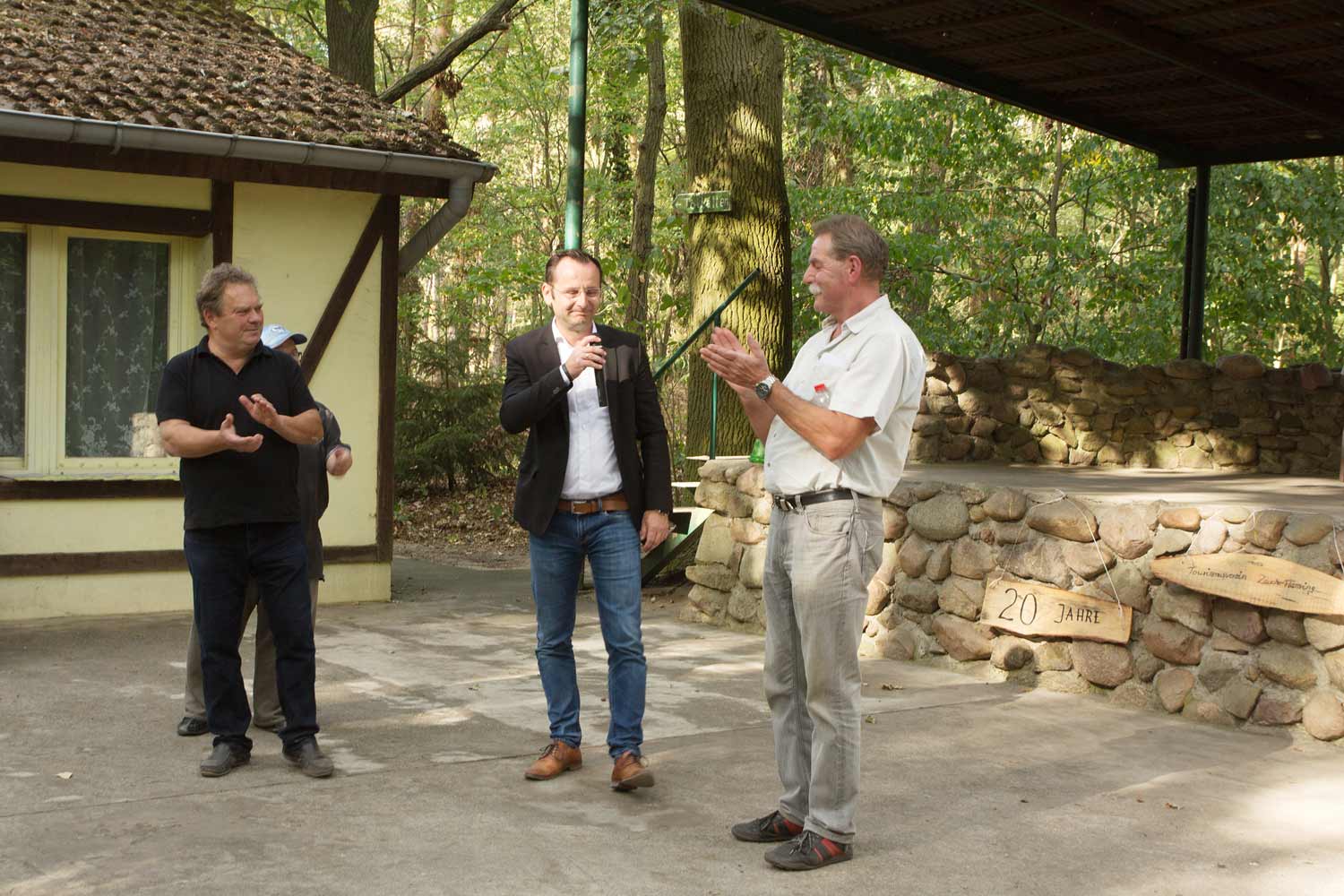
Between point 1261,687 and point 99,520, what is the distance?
690cm

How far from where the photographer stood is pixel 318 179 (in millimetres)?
9469

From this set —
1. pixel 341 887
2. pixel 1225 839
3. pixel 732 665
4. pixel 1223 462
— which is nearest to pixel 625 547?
pixel 341 887

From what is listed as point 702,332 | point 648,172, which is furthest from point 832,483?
point 648,172

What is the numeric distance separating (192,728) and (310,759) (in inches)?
35.1

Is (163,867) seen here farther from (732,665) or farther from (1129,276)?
(1129,276)

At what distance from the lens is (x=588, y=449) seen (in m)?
5.11

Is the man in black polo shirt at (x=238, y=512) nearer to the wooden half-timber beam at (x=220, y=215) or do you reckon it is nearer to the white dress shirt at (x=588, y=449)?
the white dress shirt at (x=588, y=449)

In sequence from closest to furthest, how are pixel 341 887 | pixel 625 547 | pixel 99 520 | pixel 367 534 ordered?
pixel 341 887 → pixel 625 547 → pixel 99 520 → pixel 367 534

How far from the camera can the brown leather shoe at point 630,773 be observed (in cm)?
497

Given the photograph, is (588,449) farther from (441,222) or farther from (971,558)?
(441,222)

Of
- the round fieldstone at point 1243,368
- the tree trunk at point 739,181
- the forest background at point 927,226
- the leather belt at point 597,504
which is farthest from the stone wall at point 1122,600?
the round fieldstone at point 1243,368

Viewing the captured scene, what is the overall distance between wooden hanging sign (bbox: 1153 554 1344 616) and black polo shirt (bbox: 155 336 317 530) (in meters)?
4.04

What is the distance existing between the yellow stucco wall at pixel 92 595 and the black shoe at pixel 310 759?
421 cm

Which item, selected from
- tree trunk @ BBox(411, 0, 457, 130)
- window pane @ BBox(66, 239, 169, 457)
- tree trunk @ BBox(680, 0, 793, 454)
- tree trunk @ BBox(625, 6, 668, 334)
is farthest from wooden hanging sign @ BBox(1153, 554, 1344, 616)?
tree trunk @ BBox(411, 0, 457, 130)
